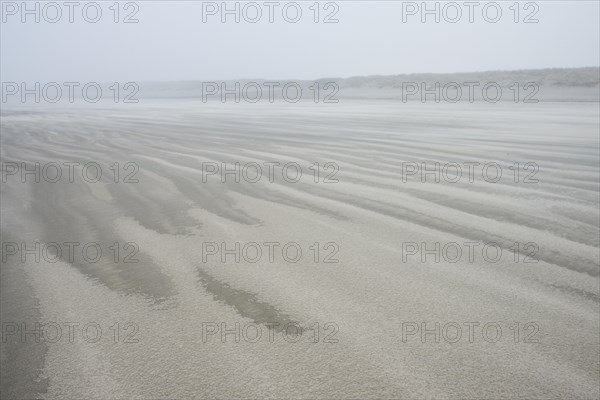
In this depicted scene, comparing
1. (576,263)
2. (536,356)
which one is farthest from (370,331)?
(576,263)

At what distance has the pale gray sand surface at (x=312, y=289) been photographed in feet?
3.28

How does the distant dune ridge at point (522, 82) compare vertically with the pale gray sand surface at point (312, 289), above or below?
above

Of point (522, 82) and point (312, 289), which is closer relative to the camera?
A: point (312, 289)

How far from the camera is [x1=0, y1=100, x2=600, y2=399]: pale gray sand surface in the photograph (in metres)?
1.00

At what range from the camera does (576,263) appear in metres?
1.58

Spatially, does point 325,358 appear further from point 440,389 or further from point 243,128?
point 243,128

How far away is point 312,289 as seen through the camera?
1.43 meters

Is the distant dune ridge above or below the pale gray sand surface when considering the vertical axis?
above

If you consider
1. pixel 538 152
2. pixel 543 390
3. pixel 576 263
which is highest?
pixel 538 152

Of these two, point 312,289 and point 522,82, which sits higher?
point 522,82

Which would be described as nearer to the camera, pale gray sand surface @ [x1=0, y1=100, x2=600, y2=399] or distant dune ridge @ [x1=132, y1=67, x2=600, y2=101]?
pale gray sand surface @ [x1=0, y1=100, x2=600, y2=399]

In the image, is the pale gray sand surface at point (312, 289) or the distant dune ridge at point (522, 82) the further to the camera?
the distant dune ridge at point (522, 82)

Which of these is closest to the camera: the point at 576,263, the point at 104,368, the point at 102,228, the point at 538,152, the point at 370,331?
the point at 104,368

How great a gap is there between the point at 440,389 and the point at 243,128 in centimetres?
614
